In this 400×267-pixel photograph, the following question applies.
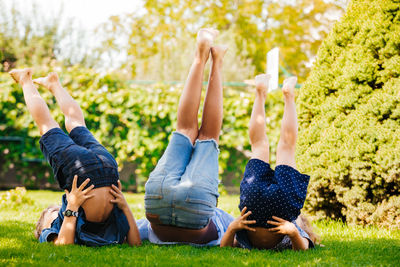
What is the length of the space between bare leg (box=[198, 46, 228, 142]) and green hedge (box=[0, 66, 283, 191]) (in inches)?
187

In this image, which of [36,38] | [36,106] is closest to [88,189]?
[36,106]

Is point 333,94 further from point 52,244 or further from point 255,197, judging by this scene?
point 52,244

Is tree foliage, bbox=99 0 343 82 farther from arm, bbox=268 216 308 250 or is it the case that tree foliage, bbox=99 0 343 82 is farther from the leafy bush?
arm, bbox=268 216 308 250

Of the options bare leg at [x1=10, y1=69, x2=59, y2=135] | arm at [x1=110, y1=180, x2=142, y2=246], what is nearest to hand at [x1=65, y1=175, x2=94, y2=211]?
arm at [x1=110, y1=180, x2=142, y2=246]

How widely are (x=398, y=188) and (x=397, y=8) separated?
1898 millimetres

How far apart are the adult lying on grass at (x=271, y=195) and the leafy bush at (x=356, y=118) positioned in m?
1.19

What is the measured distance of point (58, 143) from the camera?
3201mm

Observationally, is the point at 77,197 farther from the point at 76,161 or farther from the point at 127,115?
the point at 127,115

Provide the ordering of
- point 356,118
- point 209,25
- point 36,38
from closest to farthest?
point 356,118 → point 36,38 → point 209,25

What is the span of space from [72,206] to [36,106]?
100cm

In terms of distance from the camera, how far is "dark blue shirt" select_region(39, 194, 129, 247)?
316 centimetres

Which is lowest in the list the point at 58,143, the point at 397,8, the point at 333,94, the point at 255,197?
the point at 255,197

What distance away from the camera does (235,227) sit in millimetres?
3043

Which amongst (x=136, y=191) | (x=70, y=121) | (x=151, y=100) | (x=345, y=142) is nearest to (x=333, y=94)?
(x=345, y=142)
